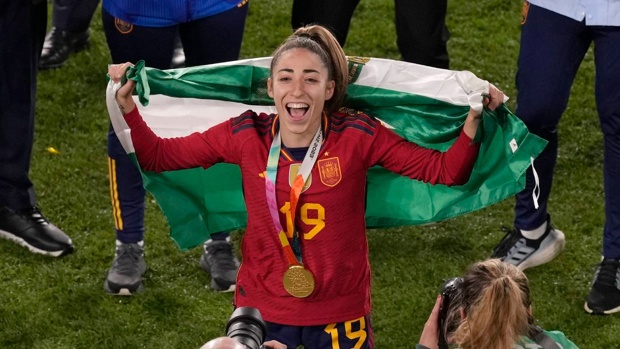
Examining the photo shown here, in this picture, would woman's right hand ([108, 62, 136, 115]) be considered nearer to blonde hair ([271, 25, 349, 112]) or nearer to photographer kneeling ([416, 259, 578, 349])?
blonde hair ([271, 25, 349, 112])

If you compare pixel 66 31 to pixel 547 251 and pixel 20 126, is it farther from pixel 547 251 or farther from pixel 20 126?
pixel 547 251

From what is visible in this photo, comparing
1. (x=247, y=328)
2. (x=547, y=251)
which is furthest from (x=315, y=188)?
(x=547, y=251)

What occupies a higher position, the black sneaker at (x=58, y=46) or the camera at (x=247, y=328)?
the camera at (x=247, y=328)

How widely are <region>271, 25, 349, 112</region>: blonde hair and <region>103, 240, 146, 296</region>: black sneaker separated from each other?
62.1 inches

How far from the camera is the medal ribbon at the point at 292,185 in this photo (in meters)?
3.86

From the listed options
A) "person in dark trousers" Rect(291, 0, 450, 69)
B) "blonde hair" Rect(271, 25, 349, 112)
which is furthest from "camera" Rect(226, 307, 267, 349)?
"person in dark trousers" Rect(291, 0, 450, 69)

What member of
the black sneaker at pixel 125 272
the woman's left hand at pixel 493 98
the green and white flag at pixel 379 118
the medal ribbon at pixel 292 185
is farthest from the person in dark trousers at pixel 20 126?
the woman's left hand at pixel 493 98

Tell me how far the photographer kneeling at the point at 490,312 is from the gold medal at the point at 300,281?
0.52 m

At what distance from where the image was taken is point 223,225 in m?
4.51

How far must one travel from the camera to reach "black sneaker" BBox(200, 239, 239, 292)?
5238mm

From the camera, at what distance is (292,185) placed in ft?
12.7

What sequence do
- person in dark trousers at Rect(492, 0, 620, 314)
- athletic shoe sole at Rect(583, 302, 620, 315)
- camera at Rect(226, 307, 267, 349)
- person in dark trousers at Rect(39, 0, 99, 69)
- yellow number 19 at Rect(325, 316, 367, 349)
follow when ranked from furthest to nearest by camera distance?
1. person in dark trousers at Rect(39, 0, 99, 69)
2. athletic shoe sole at Rect(583, 302, 620, 315)
3. person in dark trousers at Rect(492, 0, 620, 314)
4. yellow number 19 at Rect(325, 316, 367, 349)
5. camera at Rect(226, 307, 267, 349)

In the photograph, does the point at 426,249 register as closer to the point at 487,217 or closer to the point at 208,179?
the point at 487,217

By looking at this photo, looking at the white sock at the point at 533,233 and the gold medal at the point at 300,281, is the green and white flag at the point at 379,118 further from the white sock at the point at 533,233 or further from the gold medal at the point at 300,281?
the white sock at the point at 533,233
